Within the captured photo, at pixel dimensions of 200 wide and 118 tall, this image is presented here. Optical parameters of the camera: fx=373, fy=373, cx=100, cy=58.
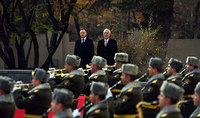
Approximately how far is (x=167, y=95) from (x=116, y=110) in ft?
5.13

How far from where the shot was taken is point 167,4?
17031mm

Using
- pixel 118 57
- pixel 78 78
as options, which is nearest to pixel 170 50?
pixel 118 57

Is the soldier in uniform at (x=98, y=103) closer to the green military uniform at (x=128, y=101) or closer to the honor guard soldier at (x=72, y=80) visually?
the green military uniform at (x=128, y=101)

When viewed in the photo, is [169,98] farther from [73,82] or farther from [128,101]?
[73,82]

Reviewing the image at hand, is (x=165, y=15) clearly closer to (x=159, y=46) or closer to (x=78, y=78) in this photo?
(x=159, y=46)

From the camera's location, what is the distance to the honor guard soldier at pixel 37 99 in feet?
21.2

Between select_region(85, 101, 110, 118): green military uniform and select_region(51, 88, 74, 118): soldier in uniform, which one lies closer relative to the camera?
select_region(51, 88, 74, 118): soldier in uniform

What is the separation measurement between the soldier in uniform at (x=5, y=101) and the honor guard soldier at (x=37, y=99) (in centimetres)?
50

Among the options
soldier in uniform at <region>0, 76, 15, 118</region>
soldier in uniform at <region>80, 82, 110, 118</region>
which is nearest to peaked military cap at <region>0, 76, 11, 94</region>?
soldier in uniform at <region>0, 76, 15, 118</region>

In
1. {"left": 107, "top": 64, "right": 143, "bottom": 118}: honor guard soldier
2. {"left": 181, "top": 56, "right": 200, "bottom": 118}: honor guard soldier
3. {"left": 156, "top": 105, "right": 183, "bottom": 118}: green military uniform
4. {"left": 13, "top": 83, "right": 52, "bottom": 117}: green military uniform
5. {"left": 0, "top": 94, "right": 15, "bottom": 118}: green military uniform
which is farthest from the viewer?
{"left": 181, "top": 56, "right": 200, "bottom": 118}: honor guard soldier

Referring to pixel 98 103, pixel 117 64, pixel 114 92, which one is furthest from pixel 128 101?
pixel 117 64

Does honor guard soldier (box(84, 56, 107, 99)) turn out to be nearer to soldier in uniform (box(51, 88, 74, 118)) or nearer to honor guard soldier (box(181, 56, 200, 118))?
honor guard soldier (box(181, 56, 200, 118))

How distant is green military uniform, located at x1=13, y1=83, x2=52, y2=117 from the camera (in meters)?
6.47

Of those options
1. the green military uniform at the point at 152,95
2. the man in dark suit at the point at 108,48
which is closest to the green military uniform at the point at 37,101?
the green military uniform at the point at 152,95
